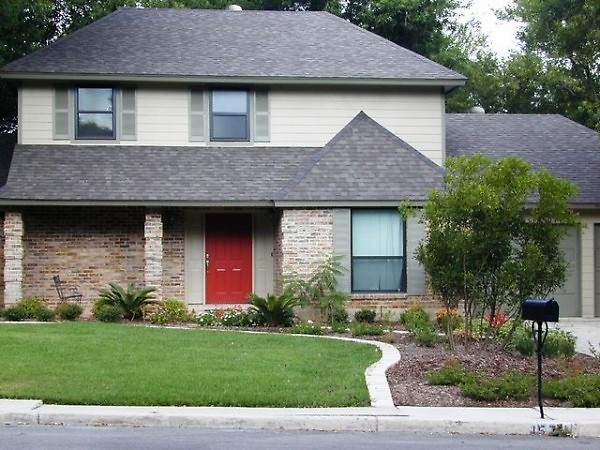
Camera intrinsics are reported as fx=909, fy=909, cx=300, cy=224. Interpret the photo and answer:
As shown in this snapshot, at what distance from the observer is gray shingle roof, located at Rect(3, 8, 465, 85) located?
2253 centimetres

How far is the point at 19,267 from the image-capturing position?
20.5 metres

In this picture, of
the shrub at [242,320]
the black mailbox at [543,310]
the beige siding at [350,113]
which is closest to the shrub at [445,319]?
the shrub at [242,320]

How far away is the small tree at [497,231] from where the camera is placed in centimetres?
1381

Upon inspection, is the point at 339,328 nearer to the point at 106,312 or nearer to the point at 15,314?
the point at 106,312

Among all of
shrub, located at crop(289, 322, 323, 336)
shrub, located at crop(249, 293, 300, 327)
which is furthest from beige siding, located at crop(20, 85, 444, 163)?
shrub, located at crop(289, 322, 323, 336)

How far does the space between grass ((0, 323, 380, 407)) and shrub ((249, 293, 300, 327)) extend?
201cm

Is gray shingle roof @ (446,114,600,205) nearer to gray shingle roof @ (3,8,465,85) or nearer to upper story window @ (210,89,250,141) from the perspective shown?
gray shingle roof @ (3,8,465,85)

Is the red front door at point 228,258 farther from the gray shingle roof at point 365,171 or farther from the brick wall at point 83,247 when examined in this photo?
the gray shingle roof at point 365,171

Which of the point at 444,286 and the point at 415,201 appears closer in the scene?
the point at 444,286

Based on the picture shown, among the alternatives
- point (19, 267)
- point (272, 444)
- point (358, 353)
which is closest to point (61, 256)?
point (19, 267)

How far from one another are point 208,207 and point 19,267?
4.51 metres

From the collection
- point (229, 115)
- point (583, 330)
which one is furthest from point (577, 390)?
point (229, 115)

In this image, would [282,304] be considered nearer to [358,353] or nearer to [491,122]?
[358,353]

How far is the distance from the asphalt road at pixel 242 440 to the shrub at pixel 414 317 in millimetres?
8230
